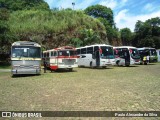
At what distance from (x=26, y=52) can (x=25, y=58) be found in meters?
0.51

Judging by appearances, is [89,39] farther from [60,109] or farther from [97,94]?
[60,109]

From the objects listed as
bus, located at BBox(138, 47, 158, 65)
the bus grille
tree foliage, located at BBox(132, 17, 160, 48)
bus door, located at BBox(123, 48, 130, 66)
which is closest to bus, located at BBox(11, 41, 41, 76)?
the bus grille

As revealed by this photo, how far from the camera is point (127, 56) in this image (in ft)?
105

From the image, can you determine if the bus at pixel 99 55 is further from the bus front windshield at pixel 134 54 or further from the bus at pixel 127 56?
the bus front windshield at pixel 134 54

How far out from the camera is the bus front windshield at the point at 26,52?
19.3 meters

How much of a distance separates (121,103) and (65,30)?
114ft

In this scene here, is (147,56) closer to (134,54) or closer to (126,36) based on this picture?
(134,54)

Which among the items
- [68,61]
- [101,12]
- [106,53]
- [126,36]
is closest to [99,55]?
[106,53]

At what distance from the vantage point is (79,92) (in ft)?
37.5

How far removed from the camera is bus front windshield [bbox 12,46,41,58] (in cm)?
1931

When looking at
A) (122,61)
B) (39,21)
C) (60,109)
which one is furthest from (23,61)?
(39,21)

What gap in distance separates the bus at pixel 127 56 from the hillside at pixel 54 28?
8.21 meters

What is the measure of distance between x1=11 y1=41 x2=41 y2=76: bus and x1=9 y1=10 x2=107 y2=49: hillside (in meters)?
19.3

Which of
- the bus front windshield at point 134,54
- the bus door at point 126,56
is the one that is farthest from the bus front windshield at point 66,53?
the bus front windshield at point 134,54
